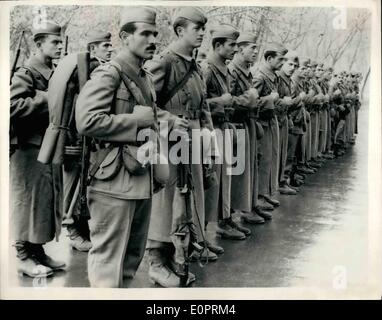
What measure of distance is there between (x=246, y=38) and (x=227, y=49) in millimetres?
185

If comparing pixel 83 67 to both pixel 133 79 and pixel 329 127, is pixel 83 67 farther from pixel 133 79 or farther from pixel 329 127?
pixel 329 127

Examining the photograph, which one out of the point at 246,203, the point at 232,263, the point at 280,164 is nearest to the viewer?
the point at 232,263

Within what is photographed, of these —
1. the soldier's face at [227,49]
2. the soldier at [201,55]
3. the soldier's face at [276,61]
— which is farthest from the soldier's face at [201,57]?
the soldier's face at [276,61]

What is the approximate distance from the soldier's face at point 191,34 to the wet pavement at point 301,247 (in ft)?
4.68

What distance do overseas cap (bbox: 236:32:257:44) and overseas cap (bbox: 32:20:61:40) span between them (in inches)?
53.1

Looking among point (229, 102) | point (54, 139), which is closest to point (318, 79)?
point (229, 102)

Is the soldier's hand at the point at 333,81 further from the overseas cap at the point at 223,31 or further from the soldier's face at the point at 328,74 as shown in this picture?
the overseas cap at the point at 223,31

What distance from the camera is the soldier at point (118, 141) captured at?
4.45 meters

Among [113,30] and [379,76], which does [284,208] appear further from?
[113,30]

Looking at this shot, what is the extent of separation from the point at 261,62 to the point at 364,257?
1717mm

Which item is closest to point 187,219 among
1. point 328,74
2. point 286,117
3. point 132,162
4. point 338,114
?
point 132,162

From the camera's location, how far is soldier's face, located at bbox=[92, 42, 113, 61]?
5035mm

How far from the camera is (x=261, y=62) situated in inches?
218

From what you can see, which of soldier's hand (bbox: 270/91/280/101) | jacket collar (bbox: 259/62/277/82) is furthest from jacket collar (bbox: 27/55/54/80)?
soldier's hand (bbox: 270/91/280/101)
